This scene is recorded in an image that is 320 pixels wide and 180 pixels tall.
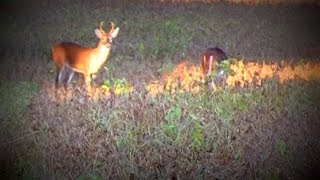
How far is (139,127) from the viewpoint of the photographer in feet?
10.0

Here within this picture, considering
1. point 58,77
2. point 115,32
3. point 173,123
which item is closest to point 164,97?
point 173,123

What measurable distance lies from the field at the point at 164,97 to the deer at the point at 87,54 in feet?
0.09

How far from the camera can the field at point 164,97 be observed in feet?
9.90

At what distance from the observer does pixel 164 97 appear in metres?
3.16

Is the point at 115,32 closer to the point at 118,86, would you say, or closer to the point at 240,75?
the point at 118,86

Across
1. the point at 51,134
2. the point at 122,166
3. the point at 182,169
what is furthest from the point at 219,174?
the point at 51,134

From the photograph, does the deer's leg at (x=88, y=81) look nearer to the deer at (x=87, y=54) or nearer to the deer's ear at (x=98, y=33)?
the deer at (x=87, y=54)

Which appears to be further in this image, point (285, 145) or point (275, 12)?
point (275, 12)

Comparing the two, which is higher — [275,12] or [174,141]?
[275,12]

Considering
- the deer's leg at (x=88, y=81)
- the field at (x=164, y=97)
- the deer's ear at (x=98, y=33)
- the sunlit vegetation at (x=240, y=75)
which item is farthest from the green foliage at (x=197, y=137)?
the deer's ear at (x=98, y=33)

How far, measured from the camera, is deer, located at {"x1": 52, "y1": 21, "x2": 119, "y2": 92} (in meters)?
3.25

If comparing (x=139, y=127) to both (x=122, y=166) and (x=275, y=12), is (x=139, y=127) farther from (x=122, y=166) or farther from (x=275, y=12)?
(x=275, y=12)

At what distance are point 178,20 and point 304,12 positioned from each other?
1.42 ft

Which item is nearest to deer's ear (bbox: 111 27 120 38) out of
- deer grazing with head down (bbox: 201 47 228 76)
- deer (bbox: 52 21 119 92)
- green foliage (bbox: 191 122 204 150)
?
deer (bbox: 52 21 119 92)
